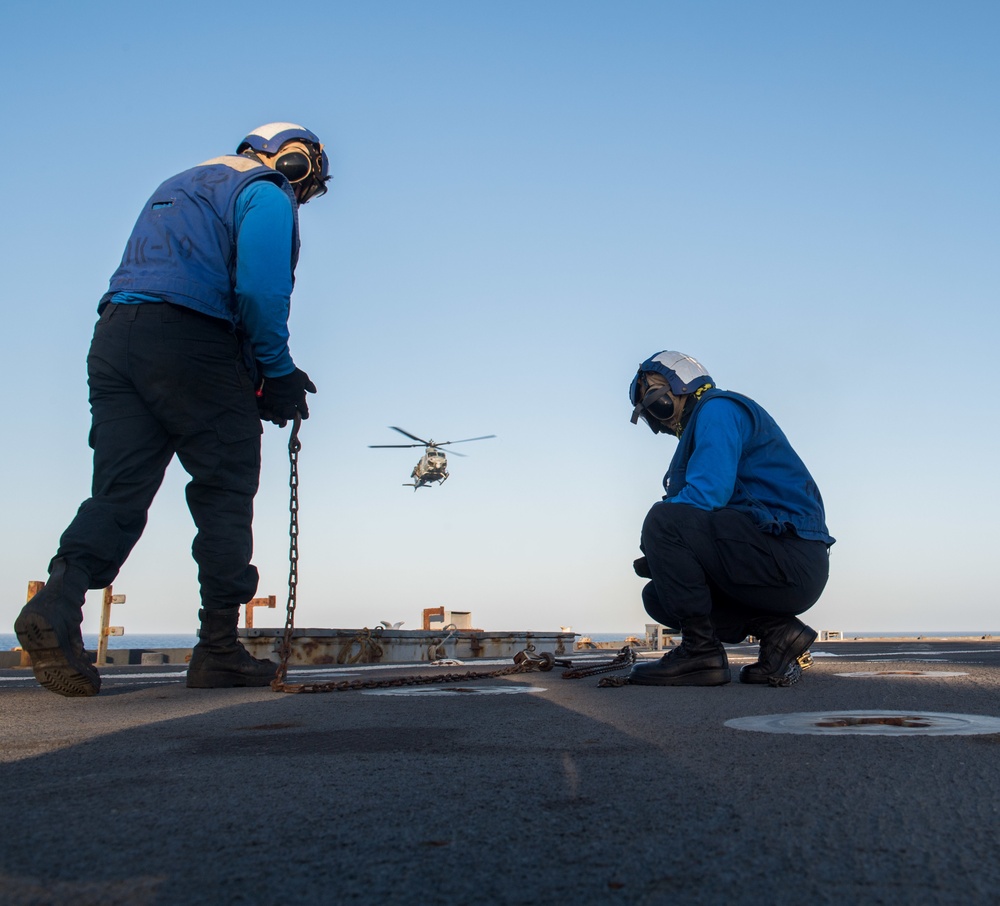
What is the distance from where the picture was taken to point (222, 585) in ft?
13.5

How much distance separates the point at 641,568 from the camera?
458cm

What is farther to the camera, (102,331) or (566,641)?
(566,641)

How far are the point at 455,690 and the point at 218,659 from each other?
1.14m

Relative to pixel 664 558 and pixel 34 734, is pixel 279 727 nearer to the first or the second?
pixel 34 734

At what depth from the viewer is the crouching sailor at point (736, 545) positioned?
12.7 feet

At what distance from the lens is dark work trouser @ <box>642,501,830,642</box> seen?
3.86 metres

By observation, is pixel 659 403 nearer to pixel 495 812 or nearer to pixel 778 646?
pixel 778 646

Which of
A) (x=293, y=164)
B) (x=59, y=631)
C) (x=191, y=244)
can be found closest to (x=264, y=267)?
(x=191, y=244)

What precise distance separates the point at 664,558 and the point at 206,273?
90.1 inches

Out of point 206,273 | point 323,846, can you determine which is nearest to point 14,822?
point 323,846

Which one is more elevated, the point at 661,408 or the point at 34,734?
the point at 661,408

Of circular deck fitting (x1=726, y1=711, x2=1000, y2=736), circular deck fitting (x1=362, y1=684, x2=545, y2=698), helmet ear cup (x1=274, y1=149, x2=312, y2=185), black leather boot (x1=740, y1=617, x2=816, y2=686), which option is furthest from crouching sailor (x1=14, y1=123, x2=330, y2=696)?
circular deck fitting (x1=726, y1=711, x2=1000, y2=736)

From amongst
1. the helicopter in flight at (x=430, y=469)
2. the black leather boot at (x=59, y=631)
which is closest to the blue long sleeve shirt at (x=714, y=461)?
the black leather boot at (x=59, y=631)

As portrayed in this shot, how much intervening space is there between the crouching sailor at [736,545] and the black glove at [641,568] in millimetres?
444
